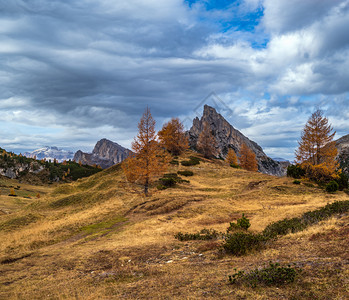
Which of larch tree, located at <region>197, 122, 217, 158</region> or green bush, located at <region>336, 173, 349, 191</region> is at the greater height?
larch tree, located at <region>197, 122, 217, 158</region>

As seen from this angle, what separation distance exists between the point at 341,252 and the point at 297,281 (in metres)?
3.00

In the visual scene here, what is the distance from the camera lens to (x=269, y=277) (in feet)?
22.3

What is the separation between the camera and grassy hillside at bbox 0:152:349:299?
6867mm

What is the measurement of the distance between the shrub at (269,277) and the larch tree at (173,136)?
2457 inches

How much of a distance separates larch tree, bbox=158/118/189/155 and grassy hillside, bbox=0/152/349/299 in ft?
133

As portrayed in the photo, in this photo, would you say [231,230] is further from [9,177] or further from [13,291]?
[9,177]

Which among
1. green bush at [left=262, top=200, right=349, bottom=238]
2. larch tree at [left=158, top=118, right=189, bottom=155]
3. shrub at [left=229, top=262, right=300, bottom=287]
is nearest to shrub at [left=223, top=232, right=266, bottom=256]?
green bush at [left=262, top=200, right=349, bottom=238]

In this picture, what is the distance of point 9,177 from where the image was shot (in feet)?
530

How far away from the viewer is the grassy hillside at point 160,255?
6867 millimetres

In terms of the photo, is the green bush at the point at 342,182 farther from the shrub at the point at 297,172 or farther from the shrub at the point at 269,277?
the shrub at the point at 269,277

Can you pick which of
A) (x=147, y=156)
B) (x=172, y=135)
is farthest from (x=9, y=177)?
(x=147, y=156)

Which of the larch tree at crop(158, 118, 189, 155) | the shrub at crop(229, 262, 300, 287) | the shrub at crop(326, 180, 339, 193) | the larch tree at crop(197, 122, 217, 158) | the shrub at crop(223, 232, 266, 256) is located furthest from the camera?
the larch tree at crop(197, 122, 217, 158)

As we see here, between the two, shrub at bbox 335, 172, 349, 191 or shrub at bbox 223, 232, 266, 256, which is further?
shrub at bbox 335, 172, 349, 191

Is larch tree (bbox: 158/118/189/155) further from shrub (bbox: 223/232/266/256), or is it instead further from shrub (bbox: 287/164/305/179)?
shrub (bbox: 223/232/266/256)
